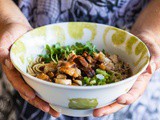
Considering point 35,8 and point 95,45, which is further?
point 35,8

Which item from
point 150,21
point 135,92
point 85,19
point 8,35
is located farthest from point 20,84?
point 150,21

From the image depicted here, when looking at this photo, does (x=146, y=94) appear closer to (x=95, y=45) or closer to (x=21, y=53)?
(x=95, y=45)

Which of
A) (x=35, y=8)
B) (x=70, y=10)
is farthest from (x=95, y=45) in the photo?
(x=35, y=8)

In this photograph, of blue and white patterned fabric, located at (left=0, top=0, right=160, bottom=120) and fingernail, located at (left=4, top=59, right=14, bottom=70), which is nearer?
fingernail, located at (left=4, top=59, right=14, bottom=70)

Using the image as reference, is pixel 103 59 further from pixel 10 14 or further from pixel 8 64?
pixel 10 14

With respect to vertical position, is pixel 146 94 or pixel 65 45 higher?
pixel 65 45

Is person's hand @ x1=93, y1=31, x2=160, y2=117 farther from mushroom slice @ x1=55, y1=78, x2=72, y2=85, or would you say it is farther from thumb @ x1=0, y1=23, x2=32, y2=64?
thumb @ x1=0, y1=23, x2=32, y2=64

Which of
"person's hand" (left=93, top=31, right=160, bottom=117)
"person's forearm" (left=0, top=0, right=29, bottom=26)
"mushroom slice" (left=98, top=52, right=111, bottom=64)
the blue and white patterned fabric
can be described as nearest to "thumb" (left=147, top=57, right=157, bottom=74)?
"person's hand" (left=93, top=31, right=160, bottom=117)

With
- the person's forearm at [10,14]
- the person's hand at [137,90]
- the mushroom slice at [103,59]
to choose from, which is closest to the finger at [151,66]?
the person's hand at [137,90]
